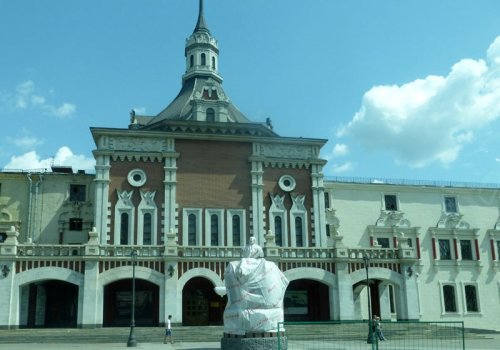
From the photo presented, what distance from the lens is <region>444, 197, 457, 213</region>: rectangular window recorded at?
5208cm

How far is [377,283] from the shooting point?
4344cm

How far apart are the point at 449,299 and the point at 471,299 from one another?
2.24 m

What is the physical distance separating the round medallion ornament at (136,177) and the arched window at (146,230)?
2.39 metres

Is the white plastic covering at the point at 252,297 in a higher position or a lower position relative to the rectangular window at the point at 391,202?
lower

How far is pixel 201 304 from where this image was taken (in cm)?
4012

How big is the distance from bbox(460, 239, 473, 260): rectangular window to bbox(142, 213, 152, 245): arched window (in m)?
28.0

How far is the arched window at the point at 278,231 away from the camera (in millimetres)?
43094

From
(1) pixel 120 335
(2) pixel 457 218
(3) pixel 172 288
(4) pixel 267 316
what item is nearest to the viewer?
(4) pixel 267 316

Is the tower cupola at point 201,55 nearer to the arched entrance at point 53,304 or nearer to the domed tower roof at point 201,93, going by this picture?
the domed tower roof at point 201,93

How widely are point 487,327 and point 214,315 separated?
24918 millimetres

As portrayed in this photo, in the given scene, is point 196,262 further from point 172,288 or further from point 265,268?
point 265,268

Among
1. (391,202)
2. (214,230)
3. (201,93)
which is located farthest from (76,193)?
(391,202)

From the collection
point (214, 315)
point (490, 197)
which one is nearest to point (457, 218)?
point (490, 197)

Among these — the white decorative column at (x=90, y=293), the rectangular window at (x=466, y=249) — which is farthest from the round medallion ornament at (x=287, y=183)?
the rectangular window at (x=466, y=249)
